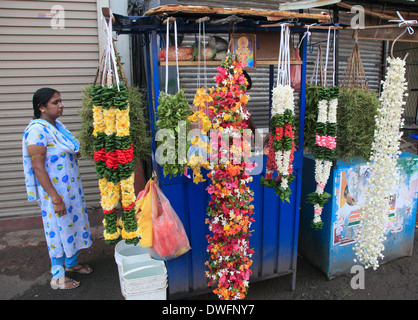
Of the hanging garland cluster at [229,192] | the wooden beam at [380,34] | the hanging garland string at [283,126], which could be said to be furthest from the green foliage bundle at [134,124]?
the wooden beam at [380,34]

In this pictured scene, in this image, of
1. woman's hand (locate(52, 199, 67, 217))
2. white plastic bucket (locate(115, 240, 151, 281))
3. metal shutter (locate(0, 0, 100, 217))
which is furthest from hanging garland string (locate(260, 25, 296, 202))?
metal shutter (locate(0, 0, 100, 217))

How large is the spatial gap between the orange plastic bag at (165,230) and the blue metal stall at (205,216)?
3.3 inches

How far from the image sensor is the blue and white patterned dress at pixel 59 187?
9.72 feet

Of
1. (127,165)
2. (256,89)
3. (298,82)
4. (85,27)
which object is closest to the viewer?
(127,165)

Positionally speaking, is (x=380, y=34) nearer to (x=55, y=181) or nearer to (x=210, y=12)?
(x=210, y=12)

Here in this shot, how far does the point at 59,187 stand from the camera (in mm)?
3137

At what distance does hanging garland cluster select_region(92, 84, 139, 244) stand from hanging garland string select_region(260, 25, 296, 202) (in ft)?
3.85

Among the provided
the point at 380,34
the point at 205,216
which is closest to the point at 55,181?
the point at 205,216

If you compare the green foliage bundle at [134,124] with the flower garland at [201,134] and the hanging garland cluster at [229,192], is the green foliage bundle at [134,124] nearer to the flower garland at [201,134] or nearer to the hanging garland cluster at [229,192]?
the flower garland at [201,134]

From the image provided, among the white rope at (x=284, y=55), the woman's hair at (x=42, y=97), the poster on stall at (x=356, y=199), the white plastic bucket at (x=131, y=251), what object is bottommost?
the white plastic bucket at (x=131, y=251)
